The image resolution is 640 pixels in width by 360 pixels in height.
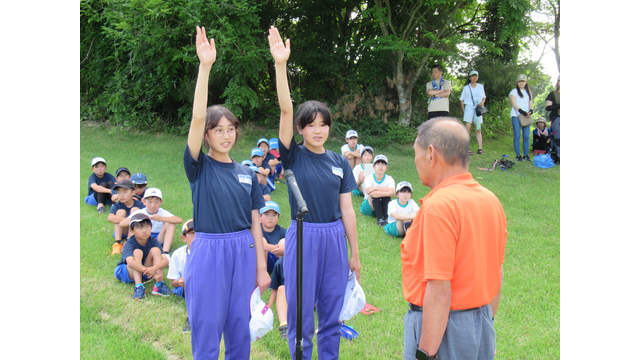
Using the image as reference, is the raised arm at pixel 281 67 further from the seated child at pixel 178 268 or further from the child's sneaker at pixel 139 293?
the child's sneaker at pixel 139 293

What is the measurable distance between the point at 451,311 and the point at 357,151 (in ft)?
22.1

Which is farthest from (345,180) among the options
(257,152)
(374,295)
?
(257,152)

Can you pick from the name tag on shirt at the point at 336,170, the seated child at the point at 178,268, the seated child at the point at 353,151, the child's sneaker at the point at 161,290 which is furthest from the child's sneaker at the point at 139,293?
the seated child at the point at 353,151

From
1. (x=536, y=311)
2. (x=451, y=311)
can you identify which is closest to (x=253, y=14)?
(x=536, y=311)

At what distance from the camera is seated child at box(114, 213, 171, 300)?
4.80m

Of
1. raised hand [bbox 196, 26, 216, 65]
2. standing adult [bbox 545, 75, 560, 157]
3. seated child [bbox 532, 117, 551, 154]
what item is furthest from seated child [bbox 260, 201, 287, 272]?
standing adult [bbox 545, 75, 560, 157]

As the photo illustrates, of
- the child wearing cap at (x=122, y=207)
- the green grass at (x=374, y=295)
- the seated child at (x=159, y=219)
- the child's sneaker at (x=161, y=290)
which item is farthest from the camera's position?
the child wearing cap at (x=122, y=207)

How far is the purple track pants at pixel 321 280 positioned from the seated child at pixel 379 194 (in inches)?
149

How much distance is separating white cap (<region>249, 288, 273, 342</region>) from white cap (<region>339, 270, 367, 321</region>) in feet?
1.90

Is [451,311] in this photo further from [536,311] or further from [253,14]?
[253,14]

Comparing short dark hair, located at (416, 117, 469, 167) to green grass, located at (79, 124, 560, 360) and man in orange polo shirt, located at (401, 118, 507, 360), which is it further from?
green grass, located at (79, 124, 560, 360)

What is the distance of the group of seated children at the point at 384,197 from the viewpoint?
638cm

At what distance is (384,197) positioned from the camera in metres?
7.00

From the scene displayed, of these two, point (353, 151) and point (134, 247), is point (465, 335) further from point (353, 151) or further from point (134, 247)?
point (353, 151)
